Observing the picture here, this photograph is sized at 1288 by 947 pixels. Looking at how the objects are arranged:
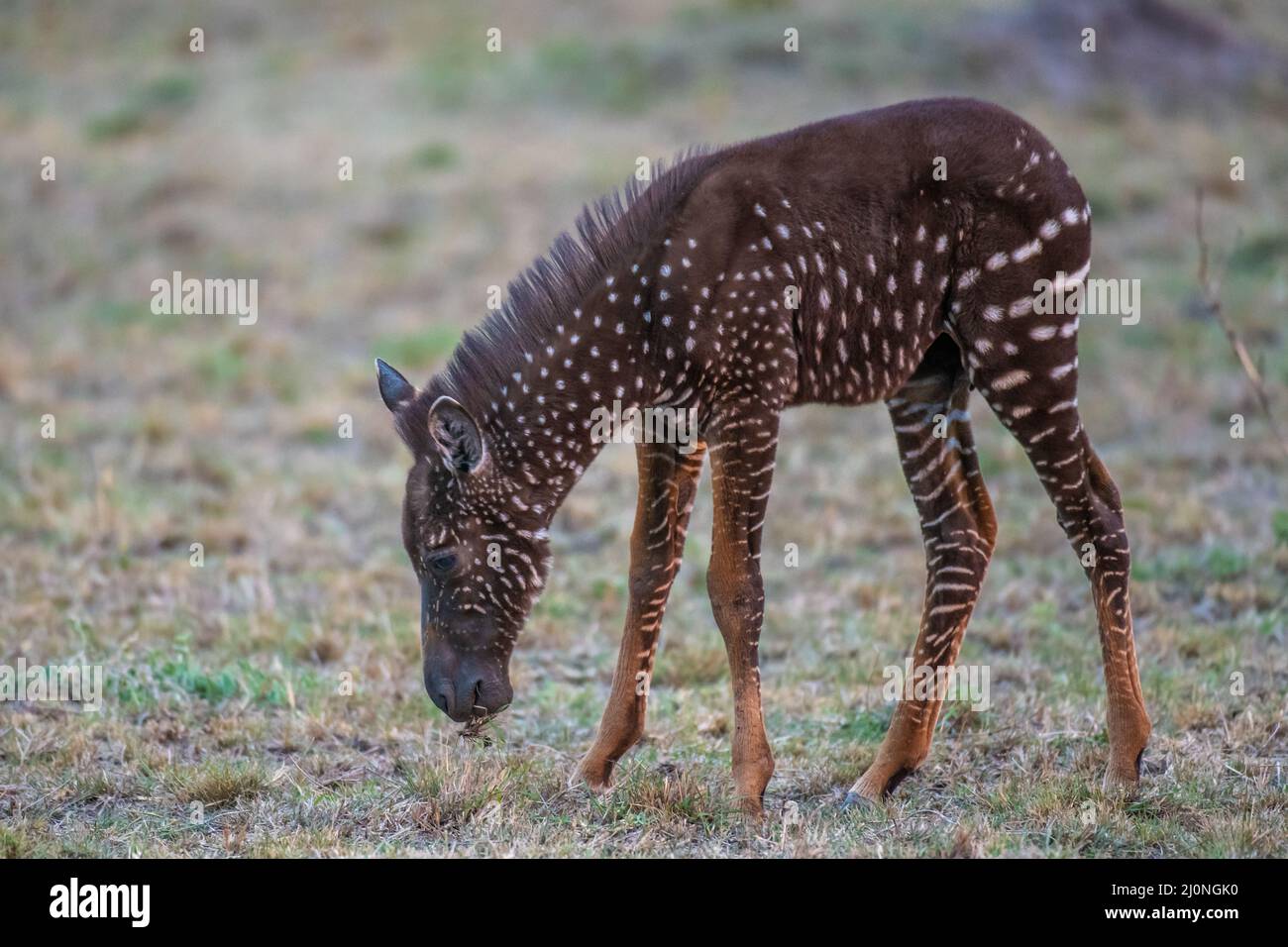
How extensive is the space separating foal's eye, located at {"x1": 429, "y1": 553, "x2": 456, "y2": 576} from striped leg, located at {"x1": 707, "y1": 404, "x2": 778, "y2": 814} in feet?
3.82

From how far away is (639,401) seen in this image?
22.1ft

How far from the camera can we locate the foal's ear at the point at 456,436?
6392 millimetres

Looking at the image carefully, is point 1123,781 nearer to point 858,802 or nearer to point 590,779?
point 858,802

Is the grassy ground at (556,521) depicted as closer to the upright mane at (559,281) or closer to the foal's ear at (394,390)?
the foal's ear at (394,390)

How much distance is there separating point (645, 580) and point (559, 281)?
1484mm

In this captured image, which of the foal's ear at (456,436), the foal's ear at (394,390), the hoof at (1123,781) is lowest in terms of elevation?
the hoof at (1123,781)

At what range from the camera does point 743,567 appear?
670 centimetres

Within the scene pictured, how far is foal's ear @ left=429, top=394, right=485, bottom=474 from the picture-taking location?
6.39 m

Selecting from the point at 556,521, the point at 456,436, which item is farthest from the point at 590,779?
the point at 556,521

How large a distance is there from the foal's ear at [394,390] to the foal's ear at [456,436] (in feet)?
1.03

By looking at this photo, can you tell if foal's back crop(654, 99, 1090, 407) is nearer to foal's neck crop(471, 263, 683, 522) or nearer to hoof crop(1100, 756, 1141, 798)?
foal's neck crop(471, 263, 683, 522)

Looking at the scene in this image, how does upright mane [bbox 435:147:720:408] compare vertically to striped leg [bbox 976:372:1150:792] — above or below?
above

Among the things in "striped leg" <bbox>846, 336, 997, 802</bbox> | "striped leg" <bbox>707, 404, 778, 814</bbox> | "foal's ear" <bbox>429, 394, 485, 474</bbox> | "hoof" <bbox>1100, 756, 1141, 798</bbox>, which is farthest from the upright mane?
"hoof" <bbox>1100, 756, 1141, 798</bbox>

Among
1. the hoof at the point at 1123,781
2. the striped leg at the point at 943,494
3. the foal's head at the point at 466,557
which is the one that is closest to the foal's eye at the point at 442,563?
the foal's head at the point at 466,557
